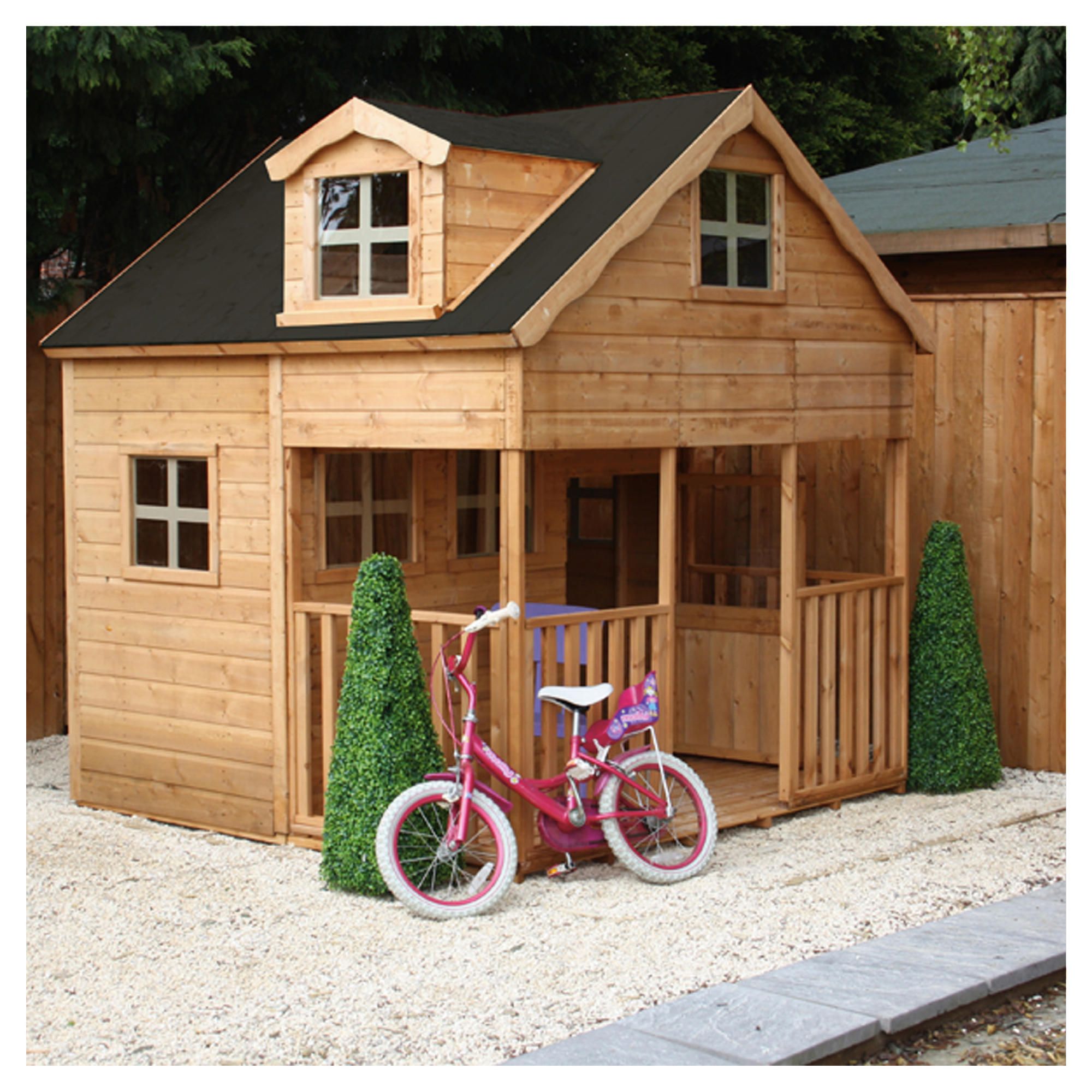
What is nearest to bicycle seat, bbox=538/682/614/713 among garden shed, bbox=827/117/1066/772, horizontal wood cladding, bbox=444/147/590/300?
horizontal wood cladding, bbox=444/147/590/300


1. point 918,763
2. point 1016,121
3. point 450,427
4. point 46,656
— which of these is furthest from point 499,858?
point 1016,121

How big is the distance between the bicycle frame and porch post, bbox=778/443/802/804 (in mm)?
1429

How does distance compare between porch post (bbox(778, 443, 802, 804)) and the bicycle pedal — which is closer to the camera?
the bicycle pedal

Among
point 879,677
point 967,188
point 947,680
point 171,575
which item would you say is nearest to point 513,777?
point 171,575

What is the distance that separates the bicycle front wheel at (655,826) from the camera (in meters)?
8.00

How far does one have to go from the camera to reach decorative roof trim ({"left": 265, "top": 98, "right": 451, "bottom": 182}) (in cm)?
801

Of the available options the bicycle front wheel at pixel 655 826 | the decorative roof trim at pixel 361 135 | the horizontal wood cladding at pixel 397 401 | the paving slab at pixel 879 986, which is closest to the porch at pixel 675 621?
the horizontal wood cladding at pixel 397 401

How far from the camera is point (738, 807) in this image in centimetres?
941

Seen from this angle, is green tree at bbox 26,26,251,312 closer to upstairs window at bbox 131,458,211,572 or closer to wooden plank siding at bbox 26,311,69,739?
wooden plank siding at bbox 26,311,69,739

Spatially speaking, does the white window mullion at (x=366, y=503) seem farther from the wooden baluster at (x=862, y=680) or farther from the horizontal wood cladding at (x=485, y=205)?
the wooden baluster at (x=862, y=680)

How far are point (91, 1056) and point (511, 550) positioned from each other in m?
3.02

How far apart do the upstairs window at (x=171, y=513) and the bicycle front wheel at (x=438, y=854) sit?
222cm

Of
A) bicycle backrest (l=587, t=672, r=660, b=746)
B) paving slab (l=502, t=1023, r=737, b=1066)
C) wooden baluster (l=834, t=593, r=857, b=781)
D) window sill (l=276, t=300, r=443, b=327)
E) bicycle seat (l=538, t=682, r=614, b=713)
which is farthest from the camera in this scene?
wooden baluster (l=834, t=593, r=857, b=781)
